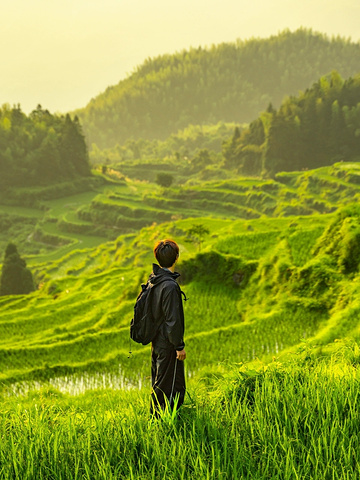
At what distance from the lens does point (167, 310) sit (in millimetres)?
4656

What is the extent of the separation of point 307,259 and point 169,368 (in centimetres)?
1329

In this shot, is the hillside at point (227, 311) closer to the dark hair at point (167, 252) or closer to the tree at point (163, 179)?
the dark hair at point (167, 252)

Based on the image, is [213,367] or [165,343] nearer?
[165,343]

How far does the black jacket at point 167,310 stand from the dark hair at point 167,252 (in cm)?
11

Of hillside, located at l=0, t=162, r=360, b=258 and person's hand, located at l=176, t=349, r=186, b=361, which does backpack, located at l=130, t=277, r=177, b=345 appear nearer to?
person's hand, located at l=176, t=349, r=186, b=361

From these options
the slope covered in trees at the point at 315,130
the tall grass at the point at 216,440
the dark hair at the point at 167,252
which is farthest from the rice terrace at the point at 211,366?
the slope covered in trees at the point at 315,130

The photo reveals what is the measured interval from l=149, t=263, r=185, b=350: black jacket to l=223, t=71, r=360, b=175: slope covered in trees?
391 ft

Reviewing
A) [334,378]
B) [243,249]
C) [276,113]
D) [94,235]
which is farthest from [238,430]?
[276,113]

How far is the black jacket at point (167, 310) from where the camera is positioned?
460 centimetres

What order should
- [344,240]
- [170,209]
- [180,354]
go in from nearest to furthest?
[180,354], [344,240], [170,209]

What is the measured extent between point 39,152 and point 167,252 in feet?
441

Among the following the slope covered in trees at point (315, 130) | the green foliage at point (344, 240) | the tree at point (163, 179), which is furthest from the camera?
the slope covered in trees at point (315, 130)

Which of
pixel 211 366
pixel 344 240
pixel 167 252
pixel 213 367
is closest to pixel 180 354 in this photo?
pixel 167 252

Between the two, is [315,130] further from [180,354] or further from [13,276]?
[180,354]
